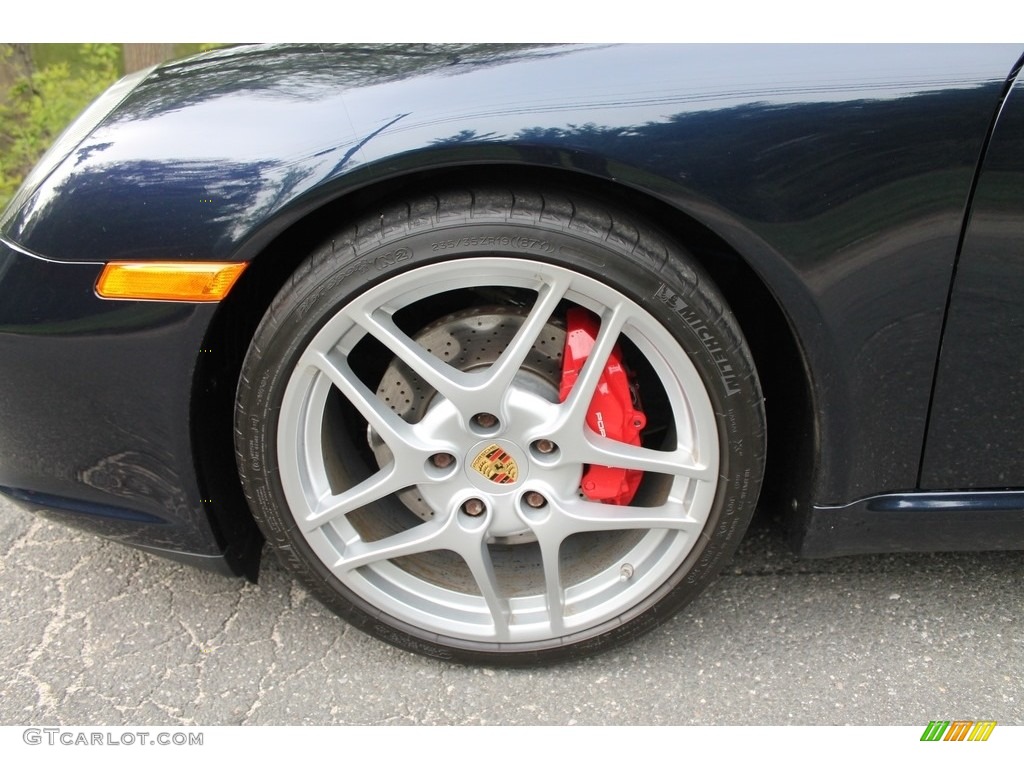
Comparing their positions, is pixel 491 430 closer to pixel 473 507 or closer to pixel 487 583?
pixel 473 507

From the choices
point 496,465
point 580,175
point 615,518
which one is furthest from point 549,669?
point 580,175

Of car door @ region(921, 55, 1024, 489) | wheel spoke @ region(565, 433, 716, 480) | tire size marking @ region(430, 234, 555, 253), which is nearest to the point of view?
car door @ region(921, 55, 1024, 489)

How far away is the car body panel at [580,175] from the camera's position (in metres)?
1.43

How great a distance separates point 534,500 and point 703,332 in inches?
19.1

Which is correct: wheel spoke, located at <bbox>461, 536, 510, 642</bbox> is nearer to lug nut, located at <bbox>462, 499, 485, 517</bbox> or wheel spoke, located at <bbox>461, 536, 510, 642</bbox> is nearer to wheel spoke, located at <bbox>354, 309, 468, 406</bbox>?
lug nut, located at <bbox>462, 499, 485, 517</bbox>

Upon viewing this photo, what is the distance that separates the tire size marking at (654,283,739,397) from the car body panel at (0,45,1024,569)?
0.43 ft

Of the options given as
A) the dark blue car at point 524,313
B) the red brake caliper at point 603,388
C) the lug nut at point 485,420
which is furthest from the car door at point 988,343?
the lug nut at point 485,420

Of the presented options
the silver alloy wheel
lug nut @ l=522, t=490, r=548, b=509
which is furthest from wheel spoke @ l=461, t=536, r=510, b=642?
lug nut @ l=522, t=490, r=548, b=509

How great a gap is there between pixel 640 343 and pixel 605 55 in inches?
20.2

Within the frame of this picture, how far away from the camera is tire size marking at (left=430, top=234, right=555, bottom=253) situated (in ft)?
4.97

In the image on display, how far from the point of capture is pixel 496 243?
152 cm

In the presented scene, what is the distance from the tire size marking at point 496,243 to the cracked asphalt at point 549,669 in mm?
938

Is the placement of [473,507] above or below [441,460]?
below

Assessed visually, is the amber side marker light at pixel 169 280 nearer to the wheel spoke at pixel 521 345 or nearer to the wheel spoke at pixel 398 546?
the wheel spoke at pixel 521 345
